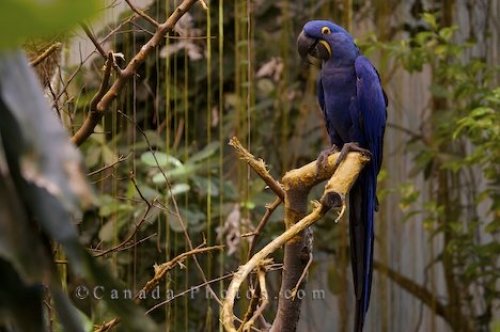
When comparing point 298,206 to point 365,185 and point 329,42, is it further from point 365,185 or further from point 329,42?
point 329,42

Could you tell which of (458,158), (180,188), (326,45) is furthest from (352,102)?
(458,158)

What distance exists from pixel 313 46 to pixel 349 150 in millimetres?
243

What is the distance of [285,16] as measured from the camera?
2.54 m

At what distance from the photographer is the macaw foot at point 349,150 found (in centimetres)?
117

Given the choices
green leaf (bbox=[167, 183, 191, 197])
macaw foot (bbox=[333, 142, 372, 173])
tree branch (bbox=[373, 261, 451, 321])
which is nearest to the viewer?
macaw foot (bbox=[333, 142, 372, 173])

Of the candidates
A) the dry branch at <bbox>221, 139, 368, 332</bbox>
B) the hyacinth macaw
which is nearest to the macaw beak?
the hyacinth macaw

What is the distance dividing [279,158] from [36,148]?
2.19 metres

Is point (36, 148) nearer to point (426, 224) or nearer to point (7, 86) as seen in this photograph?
point (7, 86)

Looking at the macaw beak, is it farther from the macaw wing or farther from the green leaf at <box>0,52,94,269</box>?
the green leaf at <box>0,52,94,269</box>

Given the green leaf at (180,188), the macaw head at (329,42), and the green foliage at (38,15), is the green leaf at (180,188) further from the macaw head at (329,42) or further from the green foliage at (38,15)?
the green foliage at (38,15)

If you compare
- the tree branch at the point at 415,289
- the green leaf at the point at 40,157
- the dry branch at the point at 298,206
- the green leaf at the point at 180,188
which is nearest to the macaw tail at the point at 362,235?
the dry branch at the point at 298,206

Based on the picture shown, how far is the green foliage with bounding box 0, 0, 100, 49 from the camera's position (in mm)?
263

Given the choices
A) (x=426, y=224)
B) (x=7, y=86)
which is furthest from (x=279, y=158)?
(x=7, y=86)

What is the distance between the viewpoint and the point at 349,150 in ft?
4.16
